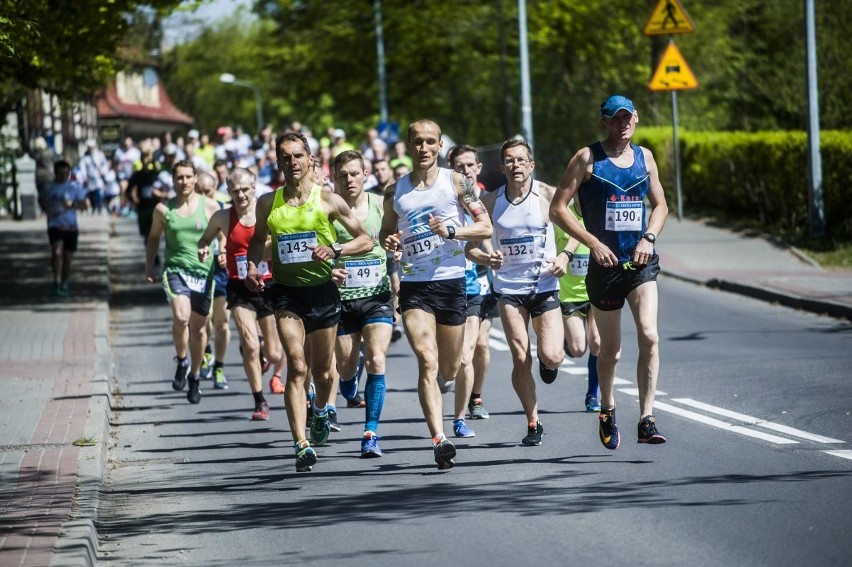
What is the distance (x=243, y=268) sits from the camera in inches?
497

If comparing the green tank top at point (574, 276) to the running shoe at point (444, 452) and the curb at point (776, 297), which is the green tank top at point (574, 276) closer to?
the running shoe at point (444, 452)

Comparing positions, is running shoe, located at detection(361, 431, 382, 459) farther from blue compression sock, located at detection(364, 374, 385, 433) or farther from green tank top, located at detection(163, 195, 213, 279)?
green tank top, located at detection(163, 195, 213, 279)

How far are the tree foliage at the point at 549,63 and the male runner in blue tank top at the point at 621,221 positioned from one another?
21923 millimetres

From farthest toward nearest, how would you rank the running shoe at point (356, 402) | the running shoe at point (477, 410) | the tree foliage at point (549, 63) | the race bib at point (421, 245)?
the tree foliage at point (549, 63) < the running shoe at point (356, 402) < the running shoe at point (477, 410) < the race bib at point (421, 245)

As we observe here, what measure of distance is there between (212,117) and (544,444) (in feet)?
373

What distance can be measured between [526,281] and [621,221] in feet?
3.36

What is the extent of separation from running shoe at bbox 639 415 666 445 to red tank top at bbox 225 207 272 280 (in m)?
4.29

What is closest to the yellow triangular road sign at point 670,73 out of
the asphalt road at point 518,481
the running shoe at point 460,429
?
the asphalt road at point 518,481

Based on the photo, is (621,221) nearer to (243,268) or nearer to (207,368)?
(243,268)

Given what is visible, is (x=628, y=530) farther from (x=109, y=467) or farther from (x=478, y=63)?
(x=478, y=63)

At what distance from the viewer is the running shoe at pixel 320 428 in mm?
10297

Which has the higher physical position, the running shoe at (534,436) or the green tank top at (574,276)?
the green tank top at (574,276)

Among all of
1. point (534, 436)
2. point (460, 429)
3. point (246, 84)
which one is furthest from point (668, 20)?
point (246, 84)

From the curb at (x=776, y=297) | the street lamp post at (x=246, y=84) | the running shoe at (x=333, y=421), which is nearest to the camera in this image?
the running shoe at (x=333, y=421)
